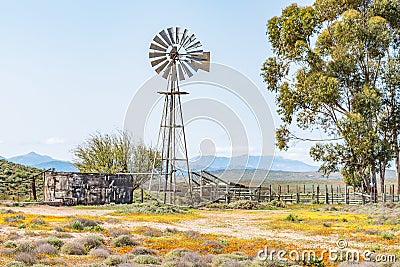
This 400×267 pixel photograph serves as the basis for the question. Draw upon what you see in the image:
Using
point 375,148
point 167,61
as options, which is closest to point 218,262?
point 167,61

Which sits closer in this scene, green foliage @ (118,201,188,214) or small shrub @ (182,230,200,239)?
small shrub @ (182,230,200,239)

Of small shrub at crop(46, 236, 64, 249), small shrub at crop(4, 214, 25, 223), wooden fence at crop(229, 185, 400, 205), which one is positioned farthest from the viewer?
wooden fence at crop(229, 185, 400, 205)

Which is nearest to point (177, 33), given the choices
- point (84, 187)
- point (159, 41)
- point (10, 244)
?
point (159, 41)

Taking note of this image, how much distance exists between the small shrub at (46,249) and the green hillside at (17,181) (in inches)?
1133

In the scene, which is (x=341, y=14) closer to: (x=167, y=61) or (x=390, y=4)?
(x=390, y=4)

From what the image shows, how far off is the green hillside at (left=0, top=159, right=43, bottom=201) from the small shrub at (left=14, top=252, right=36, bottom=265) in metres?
30.0

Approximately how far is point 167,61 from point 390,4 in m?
18.2

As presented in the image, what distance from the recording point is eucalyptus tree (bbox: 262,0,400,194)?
42.2 meters

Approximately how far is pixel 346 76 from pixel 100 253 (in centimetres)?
3063

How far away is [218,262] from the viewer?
53.7 ft

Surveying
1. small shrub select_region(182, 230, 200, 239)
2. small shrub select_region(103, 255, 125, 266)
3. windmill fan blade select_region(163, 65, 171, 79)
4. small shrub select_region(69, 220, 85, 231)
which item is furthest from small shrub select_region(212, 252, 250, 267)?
windmill fan blade select_region(163, 65, 171, 79)

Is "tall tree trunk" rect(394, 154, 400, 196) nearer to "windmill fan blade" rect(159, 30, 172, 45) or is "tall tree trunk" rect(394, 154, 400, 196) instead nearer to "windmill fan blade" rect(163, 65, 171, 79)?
"windmill fan blade" rect(163, 65, 171, 79)

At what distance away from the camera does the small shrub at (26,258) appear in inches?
636

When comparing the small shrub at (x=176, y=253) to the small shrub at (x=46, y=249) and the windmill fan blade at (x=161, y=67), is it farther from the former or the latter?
the windmill fan blade at (x=161, y=67)
